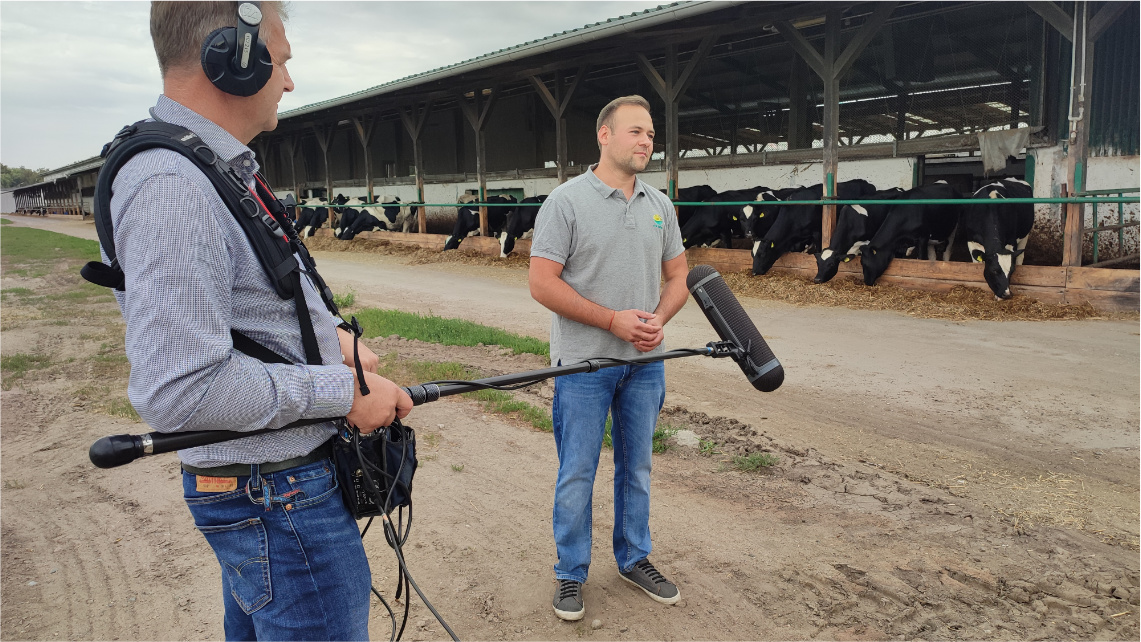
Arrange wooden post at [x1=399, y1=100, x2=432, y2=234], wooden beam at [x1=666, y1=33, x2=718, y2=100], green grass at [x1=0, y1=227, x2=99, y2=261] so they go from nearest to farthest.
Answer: wooden beam at [x1=666, y1=33, x2=718, y2=100], wooden post at [x1=399, y1=100, x2=432, y2=234], green grass at [x1=0, y1=227, x2=99, y2=261]

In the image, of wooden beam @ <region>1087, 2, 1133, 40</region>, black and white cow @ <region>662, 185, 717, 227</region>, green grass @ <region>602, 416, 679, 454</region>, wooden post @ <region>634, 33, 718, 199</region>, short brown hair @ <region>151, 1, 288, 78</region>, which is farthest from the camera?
black and white cow @ <region>662, 185, 717, 227</region>

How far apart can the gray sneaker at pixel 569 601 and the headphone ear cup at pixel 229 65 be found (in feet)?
6.81

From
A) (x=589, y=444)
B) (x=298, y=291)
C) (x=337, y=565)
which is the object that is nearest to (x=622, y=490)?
(x=589, y=444)

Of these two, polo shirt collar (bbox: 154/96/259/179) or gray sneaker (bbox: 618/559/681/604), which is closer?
polo shirt collar (bbox: 154/96/259/179)

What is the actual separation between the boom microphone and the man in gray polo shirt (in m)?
0.29

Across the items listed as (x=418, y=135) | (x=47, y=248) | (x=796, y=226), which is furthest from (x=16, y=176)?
(x=796, y=226)

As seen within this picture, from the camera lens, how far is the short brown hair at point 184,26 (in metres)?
1.45

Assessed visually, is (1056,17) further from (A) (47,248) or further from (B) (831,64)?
(A) (47,248)

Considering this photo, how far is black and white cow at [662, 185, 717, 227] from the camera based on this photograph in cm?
1416

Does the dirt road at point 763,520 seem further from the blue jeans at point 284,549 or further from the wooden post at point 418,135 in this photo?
the wooden post at point 418,135

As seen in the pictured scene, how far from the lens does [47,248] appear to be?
24609mm

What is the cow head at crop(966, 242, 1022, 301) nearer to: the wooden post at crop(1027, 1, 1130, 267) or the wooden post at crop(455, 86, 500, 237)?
the wooden post at crop(1027, 1, 1130, 267)

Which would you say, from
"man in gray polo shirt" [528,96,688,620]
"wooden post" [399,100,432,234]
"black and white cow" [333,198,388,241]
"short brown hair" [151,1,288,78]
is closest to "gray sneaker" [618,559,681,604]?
"man in gray polo shirt" [528,96,688,620]

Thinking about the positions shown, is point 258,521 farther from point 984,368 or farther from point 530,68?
point 530,68
